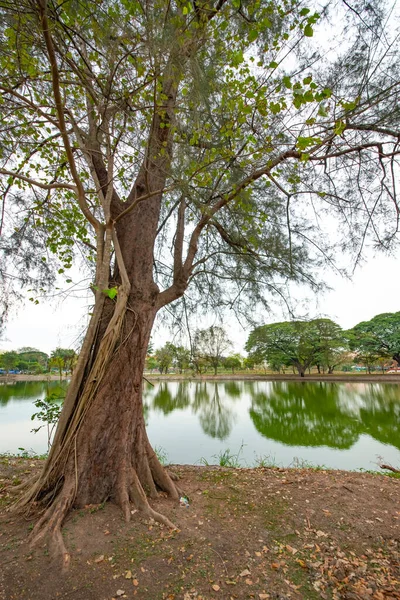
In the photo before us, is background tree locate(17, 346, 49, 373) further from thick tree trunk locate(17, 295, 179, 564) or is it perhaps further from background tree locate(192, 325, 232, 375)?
background tree locate(192, 325, 232, 375)

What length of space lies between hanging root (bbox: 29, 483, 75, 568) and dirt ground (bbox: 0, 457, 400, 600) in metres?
0.04

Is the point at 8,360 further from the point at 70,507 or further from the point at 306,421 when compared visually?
the point at 70,507

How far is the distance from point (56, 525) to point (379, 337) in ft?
78.2

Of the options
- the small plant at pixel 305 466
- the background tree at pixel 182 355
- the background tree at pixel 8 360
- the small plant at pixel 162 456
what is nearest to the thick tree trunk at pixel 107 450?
the background tree at pixel 182 355

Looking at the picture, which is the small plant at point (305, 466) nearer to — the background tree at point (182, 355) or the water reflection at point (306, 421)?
the water reflection at point (306, 421)

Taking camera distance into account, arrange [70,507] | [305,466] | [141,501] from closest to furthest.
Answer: [70,507], [141,501], [305,466]

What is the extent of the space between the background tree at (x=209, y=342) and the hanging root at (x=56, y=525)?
201 centimetres

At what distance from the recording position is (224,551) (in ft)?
5.09

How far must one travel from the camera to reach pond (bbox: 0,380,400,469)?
4941mm

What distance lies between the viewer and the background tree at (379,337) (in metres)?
20.0

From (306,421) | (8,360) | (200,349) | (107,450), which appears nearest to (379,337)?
(306,421)

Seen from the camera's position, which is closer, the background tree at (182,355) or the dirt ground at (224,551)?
the dirt ground at (224,551)

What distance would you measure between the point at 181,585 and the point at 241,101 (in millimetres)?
2780

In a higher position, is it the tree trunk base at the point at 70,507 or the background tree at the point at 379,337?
the background tree at the point at 379,337
